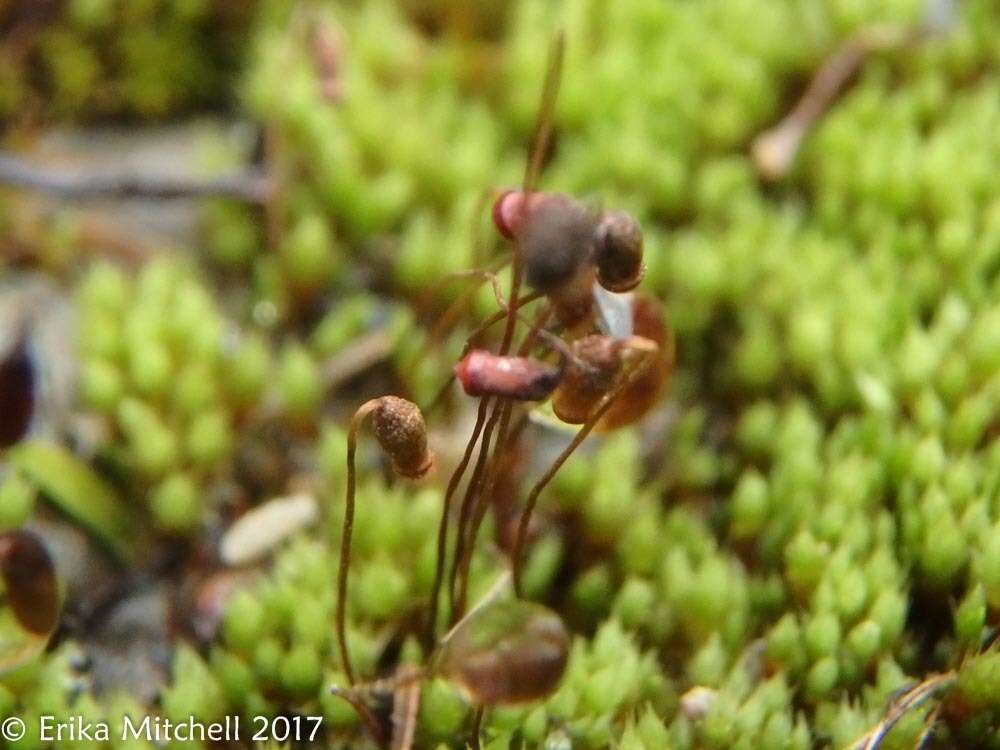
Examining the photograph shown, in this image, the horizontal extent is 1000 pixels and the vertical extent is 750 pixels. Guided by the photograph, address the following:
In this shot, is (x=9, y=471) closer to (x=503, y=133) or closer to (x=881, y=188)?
(x=503, y=133)

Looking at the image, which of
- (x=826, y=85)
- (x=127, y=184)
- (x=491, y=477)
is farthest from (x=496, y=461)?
(x=826, y=85)

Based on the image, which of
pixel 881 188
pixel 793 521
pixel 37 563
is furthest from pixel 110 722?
pixel 881 188

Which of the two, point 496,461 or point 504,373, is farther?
point 496,461

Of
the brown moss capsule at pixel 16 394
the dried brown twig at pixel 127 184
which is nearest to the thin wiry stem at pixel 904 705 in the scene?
the brown moss capsule at pixel 16 394

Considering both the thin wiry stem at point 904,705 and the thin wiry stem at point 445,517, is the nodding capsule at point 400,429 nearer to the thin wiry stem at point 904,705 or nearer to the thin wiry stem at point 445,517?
the thin wiry stem at point 445,517

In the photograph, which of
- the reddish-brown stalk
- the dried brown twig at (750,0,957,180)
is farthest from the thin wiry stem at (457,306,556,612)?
the dried brown twig at (750,0,957,180)

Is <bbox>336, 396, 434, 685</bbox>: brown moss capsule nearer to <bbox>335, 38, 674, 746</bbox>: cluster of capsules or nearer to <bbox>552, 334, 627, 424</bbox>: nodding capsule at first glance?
<bbox>335, 38, 674, 746</bbox>: cluster of capsules

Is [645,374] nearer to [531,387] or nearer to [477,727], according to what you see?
[531,387]
